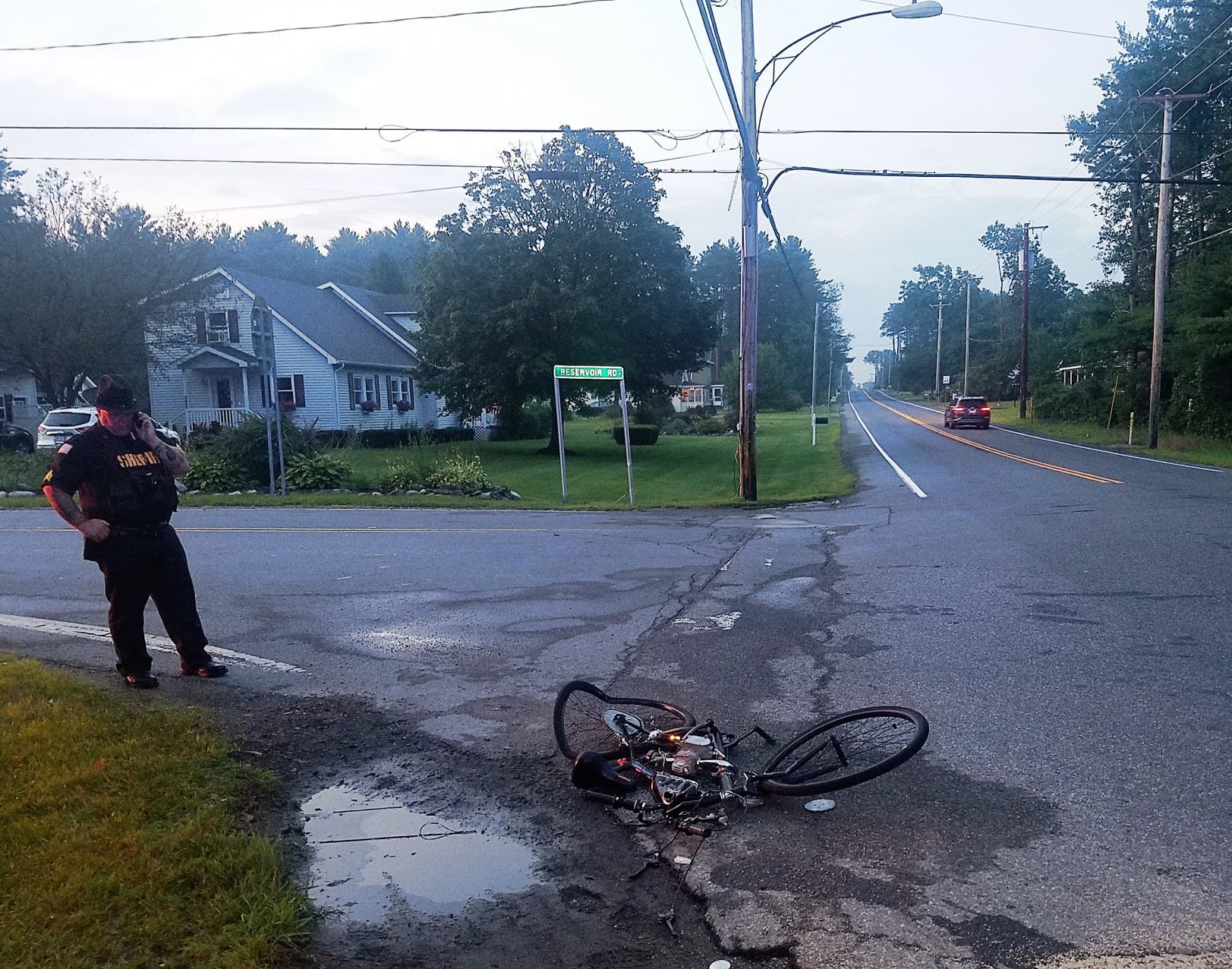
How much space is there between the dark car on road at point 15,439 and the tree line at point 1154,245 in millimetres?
36648

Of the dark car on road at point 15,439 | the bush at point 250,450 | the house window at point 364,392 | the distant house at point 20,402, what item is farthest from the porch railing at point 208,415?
the bush at point 250,450

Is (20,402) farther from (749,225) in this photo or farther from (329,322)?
(749,225)

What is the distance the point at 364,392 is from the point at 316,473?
21.9 metres

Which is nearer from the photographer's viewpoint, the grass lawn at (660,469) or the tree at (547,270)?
the grass lawn at (660,469)

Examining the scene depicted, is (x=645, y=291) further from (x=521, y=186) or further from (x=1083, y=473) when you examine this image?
(x=1083, y=473)

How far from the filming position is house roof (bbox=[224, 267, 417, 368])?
135 ft

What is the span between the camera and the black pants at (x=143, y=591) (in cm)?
618

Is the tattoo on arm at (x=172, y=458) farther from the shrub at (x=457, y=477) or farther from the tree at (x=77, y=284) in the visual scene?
the tree at (x=77, y=284)

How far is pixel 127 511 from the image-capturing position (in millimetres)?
6145

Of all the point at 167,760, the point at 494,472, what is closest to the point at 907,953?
the point at 167,760

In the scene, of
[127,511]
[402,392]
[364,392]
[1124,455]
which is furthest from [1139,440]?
[127,511]

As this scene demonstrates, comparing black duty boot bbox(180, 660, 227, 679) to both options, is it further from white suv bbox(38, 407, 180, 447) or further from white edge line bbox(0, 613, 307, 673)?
white suv bbox(38, 407, 180, 447)

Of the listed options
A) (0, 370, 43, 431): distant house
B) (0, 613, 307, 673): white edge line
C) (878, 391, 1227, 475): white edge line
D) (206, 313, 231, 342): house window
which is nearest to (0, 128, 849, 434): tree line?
(206, 313, 231, 342): house window

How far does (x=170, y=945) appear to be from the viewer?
3.36 meters
